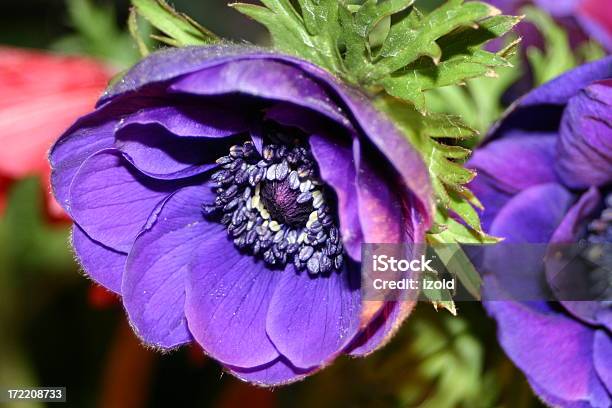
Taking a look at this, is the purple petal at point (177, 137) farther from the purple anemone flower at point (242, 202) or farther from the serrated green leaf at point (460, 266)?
the serrated green leaf at point (460, 266)

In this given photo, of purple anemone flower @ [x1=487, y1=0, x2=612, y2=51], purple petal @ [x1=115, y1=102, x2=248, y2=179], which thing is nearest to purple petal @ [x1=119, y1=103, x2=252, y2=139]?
purple petal @ [x1=115, y1=102, x2=248, y2=179]

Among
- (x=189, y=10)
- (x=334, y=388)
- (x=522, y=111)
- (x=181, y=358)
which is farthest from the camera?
(x=189, y=10)

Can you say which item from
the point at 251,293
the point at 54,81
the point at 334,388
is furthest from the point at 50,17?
the point at 251,293

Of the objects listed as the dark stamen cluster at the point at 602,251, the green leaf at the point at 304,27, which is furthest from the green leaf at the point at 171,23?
the dark stamen cluster at the point at 602,251

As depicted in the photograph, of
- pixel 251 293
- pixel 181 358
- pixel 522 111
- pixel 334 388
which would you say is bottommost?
pixel 181 358

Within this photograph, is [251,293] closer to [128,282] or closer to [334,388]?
[128,282]

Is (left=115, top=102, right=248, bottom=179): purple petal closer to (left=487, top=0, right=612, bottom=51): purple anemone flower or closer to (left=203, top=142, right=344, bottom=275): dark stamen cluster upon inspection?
(left=203, top=142, right=344, bottom=275): dark stamen cluster
